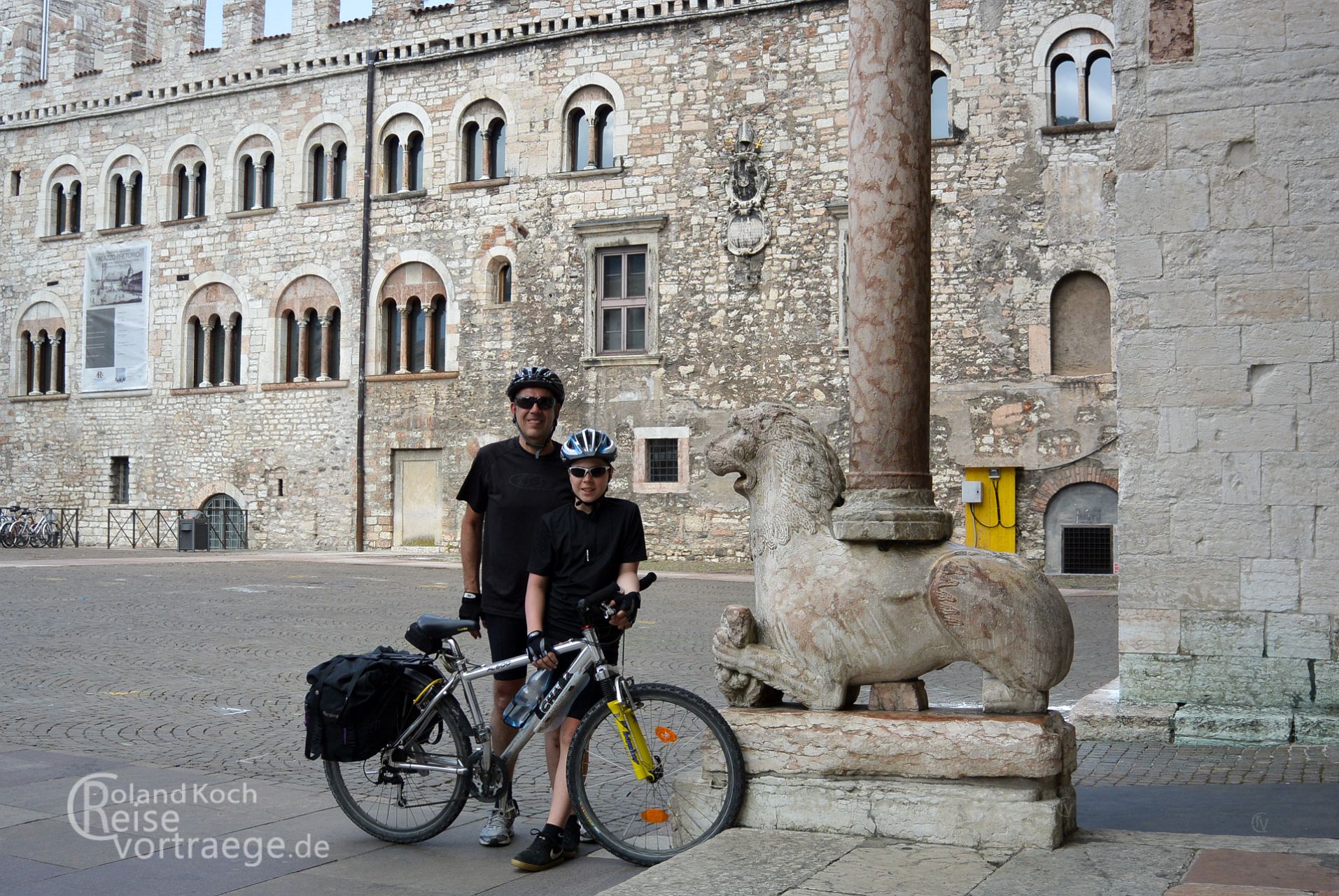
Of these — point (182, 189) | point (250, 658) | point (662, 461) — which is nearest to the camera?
point (250, 658)

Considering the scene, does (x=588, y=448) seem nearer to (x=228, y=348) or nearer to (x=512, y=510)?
(x=512, y=510)

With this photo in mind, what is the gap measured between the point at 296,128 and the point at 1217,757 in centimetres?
2527

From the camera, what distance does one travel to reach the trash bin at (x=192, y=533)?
91.9 ft

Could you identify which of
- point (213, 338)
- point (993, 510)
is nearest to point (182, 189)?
point (213, 338)

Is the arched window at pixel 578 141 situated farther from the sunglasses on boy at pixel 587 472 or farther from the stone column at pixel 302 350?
the sunglasses on boy at pixel 587 472

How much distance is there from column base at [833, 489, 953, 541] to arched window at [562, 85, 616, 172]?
21019 mm

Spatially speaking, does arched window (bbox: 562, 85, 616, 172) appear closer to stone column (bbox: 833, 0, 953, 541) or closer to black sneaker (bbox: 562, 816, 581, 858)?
stone column (bbox: 833, 0, 953, 541)

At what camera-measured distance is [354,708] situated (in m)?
5.09

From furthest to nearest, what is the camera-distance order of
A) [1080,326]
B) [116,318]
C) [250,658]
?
1. [116,318]
2. [1080,326]
3. [250,658]

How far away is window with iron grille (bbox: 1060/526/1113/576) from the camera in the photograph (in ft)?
69.5

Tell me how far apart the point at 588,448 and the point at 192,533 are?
24937 mm

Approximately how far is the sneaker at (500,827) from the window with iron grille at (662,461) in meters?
19.1

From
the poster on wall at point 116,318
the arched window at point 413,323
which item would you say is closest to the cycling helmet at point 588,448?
the arched window at point 413,323

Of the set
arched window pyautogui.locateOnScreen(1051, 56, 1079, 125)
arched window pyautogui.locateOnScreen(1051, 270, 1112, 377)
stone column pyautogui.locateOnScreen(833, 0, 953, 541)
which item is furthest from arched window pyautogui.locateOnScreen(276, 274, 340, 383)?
stone column pyautogui.locateOnScreen(833, 0, 953, 541)
